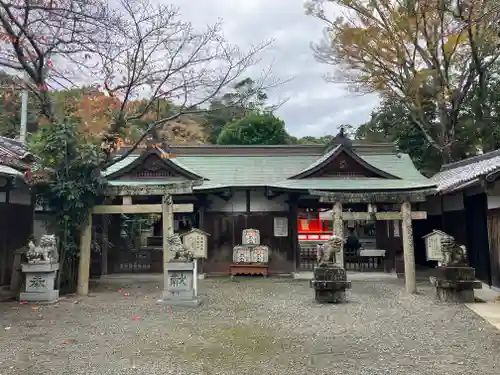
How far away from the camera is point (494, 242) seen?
38.0 ft

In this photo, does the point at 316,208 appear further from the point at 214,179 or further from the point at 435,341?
the point at 435,341

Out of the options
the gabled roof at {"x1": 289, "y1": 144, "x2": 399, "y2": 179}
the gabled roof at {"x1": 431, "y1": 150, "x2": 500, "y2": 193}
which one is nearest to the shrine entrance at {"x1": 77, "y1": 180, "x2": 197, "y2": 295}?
the gabled roof at {"x1": 289, "y1": 144, "x2": 399, "y2": 179}

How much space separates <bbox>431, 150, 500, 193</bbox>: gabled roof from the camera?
1056cm

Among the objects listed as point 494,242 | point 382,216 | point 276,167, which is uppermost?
point 276,167

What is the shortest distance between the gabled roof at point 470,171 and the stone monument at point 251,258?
6373mm

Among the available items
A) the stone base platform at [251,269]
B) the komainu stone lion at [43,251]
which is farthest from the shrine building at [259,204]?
the komainu stone lion at [43,251]

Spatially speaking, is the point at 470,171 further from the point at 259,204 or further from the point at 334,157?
the point at 259,204

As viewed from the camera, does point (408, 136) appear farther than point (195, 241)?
Yes

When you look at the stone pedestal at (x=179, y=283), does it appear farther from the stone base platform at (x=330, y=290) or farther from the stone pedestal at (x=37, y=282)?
the stone base platform at (x=330, y=290)

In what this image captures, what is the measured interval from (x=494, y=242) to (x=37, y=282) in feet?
39.3

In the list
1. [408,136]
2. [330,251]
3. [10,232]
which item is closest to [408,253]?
[330,251]

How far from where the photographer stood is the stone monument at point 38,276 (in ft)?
32.8

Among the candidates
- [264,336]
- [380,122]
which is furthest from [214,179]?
[380,122]

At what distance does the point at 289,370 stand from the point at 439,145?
22.0 m
